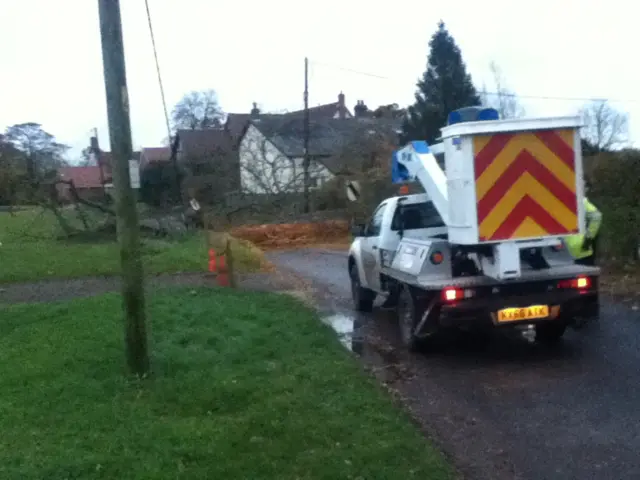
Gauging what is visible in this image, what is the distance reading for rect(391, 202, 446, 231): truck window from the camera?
11070 millimetres

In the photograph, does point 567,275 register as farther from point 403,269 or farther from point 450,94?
point 450,94

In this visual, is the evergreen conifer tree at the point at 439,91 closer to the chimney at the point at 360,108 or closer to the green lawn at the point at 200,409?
the chimney at the point at 360,108

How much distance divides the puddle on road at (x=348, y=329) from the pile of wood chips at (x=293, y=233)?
19.4m

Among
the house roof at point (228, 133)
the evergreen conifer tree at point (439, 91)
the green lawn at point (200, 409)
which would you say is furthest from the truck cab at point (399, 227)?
the house roof at point (228, 133)

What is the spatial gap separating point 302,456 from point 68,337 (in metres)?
5.25

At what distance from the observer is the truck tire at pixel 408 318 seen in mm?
9009

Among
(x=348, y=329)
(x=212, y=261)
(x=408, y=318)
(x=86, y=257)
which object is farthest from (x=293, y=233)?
(x=408, y=318)

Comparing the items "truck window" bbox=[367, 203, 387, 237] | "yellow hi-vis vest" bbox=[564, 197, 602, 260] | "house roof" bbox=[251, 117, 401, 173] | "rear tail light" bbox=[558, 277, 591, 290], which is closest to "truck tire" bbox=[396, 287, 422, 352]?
"rear tail light" bbox=[558, 277, 591, 290]

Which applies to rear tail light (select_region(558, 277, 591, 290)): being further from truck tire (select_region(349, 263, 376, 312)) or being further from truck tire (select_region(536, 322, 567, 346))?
truck tire (select_region(349, 263, 376, 312))

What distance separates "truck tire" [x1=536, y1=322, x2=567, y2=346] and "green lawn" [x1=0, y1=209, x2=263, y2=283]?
10.4m

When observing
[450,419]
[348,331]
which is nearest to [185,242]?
[348,331]

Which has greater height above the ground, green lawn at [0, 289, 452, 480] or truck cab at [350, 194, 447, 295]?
truck cab at [350, 194, 447, 295]

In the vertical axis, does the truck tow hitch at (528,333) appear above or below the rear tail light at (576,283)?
below

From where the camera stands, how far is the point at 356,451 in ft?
18.7
